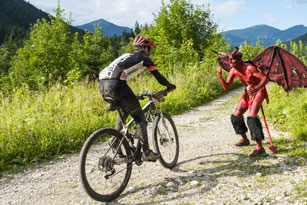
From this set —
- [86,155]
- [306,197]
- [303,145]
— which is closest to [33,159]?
[86,155]

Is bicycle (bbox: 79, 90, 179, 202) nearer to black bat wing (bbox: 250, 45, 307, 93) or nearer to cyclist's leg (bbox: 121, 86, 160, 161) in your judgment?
cyclist's leg (bbox: 121, 86, 160, 161)

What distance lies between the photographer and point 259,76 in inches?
173

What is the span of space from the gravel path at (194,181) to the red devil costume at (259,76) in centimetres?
58

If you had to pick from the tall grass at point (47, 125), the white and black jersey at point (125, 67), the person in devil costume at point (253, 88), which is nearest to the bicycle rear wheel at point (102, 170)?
the white and black jersey at point (125, 67)

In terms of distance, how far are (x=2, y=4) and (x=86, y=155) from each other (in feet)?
716

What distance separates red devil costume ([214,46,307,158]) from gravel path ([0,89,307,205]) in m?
0.58

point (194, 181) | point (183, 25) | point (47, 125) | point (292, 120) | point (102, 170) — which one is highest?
point (183, 25)

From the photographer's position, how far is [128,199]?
3.33 metres

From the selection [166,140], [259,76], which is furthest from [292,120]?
[166,140]

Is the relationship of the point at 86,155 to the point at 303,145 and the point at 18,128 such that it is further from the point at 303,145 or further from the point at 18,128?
the point at 303,145

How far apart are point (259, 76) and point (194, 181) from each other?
7.10ft

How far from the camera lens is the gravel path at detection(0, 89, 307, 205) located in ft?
10.6

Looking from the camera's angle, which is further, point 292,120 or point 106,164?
point 292,120

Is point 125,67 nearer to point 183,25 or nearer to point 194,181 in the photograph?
point 194,181
